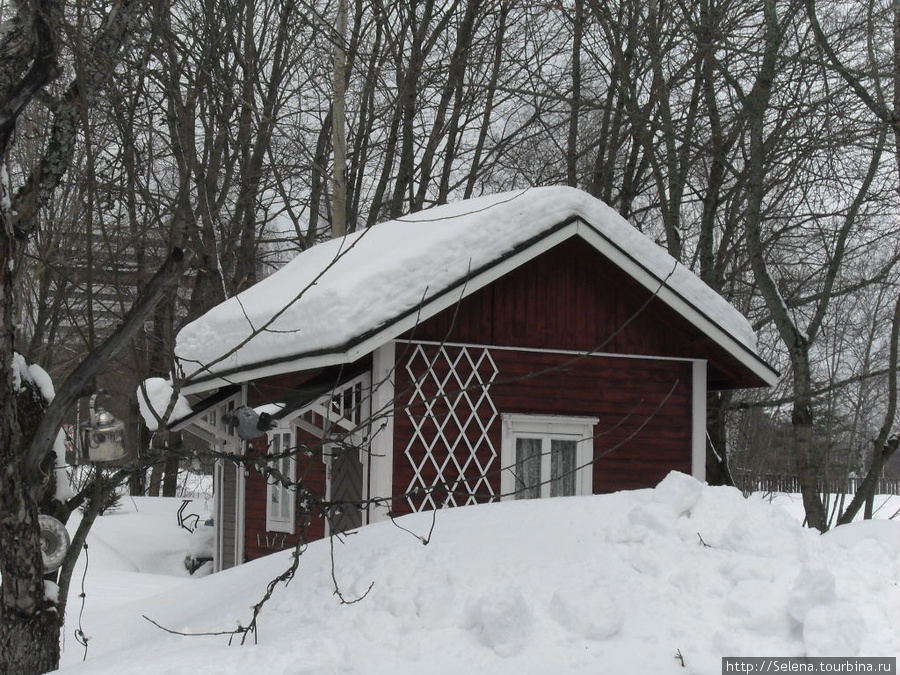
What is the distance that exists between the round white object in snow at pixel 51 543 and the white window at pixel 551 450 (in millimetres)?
6405

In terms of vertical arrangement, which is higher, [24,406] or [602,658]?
[24,406]

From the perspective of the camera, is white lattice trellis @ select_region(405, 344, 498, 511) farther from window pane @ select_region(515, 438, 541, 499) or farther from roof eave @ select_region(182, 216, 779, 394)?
roof eave @ select_region(182, 216, 779, 394)

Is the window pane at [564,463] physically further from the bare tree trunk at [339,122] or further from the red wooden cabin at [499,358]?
the bare tree trunk at [339,122]

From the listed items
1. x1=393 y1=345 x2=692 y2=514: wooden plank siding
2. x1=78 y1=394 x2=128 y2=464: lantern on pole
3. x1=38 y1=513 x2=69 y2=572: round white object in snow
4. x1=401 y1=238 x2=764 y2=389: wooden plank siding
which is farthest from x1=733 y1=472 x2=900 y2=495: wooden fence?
x1=38 y1=513 x2=69 y2=572: round white object in snow

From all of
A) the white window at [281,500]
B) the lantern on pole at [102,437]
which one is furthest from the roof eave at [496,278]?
the lantern on pole at [102,437]

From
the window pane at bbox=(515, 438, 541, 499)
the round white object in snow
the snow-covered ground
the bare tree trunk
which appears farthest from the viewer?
the bare tree trunk

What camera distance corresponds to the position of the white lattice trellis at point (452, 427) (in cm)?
1079

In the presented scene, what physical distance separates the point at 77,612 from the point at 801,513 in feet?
71.4

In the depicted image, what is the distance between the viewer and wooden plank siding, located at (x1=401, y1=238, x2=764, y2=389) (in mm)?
11344

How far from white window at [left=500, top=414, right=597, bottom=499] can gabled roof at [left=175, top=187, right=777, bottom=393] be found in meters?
1.79

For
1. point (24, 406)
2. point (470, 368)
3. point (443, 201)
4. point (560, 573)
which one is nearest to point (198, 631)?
point (24, 406)

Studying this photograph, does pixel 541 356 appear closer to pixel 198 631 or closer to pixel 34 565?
pixel 198 631

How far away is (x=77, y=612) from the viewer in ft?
31.8

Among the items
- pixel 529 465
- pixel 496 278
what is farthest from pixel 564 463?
pixel 496 278
